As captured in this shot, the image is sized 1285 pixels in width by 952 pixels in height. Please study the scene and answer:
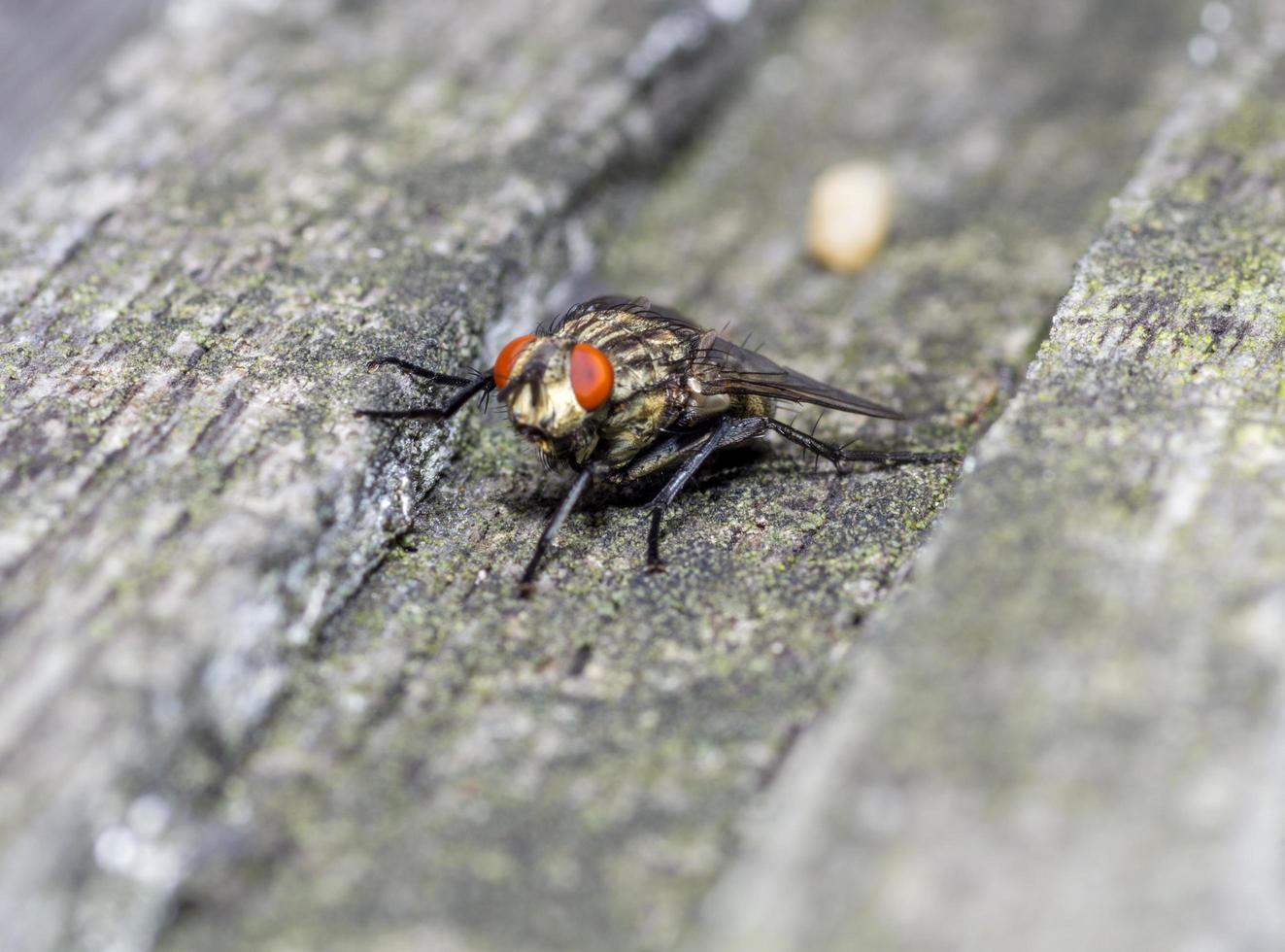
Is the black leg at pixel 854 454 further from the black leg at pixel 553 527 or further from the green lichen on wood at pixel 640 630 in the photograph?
the black leg at pixel 553 527

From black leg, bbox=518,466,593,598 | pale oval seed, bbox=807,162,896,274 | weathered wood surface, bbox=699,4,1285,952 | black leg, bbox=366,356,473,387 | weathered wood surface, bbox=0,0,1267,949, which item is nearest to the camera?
Result: weathered wood surface, bbox=699,4,1285,952

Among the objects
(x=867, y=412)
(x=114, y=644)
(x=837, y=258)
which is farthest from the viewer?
(x=837, y=258)

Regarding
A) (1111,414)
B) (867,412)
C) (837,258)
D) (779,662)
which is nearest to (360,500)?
(779,662)

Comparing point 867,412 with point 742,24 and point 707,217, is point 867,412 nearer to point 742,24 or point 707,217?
point 707,217

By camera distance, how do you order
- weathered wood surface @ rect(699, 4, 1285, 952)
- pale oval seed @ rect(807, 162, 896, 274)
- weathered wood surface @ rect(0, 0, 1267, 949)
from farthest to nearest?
pale oval seed @ rect(807, 162, 896, 274) < weathered wood surface @ rect(0, 0, 1267, 949) < weathered wood surface @ rect(699, 4, 1285, 952)

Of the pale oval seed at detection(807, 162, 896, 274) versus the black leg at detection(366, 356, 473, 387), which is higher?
the black leg at detection(366, 356, 473, 387)

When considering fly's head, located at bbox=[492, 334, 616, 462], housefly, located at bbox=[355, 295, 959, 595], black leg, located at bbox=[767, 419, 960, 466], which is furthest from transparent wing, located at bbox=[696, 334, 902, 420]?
fly's head, located at bbox=[492, 334, 616, 462]

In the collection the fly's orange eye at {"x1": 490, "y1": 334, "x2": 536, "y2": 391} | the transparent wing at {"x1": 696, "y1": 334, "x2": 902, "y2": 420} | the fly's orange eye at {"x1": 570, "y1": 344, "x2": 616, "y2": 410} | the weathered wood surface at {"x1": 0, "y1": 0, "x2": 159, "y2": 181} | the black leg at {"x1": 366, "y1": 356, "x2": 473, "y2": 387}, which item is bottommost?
the transparent wing at {"x1": 696, "y1": 334, "x2": 902, "y2": 420}

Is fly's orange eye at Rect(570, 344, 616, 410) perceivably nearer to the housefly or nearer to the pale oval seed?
the housefly
